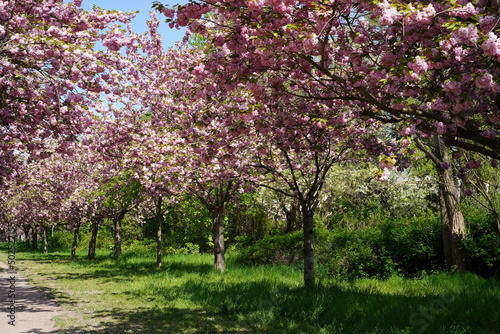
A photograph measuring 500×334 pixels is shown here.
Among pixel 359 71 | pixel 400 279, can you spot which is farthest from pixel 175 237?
pixel 359 71

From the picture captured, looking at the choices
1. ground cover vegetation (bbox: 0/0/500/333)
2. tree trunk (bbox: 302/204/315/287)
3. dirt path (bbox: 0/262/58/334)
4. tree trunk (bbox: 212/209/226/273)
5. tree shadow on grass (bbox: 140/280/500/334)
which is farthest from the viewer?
tree trunk (bbox: 212/209/226/273)

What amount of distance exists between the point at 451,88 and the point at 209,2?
2.94 m

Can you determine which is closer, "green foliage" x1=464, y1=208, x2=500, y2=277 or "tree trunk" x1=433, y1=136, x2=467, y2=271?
"green foliage" x1=464, y1=208, x2=500, y2=277

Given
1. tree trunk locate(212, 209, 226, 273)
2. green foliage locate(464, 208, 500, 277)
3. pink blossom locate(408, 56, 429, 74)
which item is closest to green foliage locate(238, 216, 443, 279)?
green foliage locate(464, 208, 500, 277)

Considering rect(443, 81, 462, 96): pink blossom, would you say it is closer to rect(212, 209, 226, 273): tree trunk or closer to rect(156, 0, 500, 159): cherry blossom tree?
rect(156, 0, 500, 159): cherry blossom tree

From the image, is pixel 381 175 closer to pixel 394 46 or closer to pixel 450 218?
pixel 394 46

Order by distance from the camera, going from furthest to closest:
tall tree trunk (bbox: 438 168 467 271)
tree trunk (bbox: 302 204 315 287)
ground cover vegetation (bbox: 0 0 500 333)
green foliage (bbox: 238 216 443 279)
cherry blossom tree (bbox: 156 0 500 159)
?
green foliage (bbox: 238 216 443 279) < tall tree trunk (bbox: 438 168 467 271) < tree trunk (bbox: 302 204 315 287) < ground cover vegetation (bbox: 0 0 500 333) < cherry blossom tree (bbox: 156 0 500 159)

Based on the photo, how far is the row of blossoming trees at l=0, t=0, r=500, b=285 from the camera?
15.5 feet

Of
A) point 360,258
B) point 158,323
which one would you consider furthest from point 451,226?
point 158,323

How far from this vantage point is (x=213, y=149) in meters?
9.16

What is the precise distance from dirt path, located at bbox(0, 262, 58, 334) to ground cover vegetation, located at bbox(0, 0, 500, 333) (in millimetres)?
2634

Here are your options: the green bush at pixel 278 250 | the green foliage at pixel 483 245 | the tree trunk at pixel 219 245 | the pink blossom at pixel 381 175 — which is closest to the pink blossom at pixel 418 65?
the pink blossom at pixel 381 175

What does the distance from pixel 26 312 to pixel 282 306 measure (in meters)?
5.26

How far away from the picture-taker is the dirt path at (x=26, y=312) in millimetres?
6961
